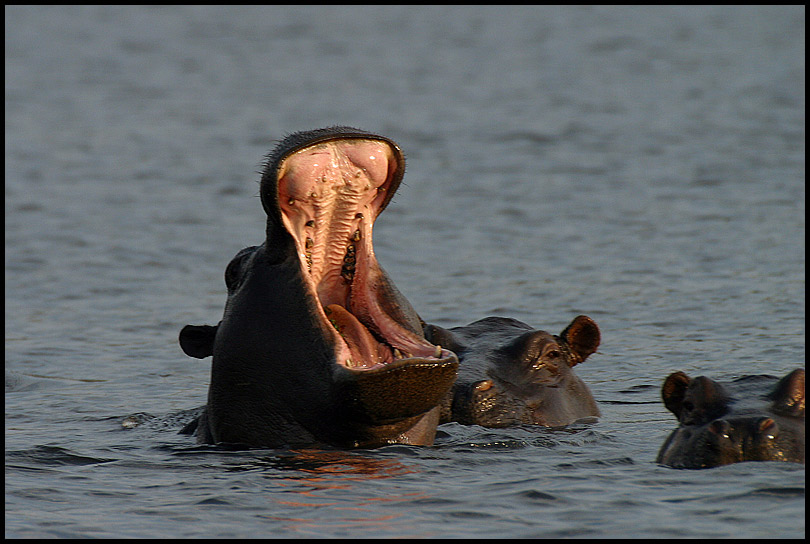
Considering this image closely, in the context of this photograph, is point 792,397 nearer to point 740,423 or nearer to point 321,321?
point 740,423

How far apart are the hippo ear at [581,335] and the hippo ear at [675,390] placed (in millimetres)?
1479

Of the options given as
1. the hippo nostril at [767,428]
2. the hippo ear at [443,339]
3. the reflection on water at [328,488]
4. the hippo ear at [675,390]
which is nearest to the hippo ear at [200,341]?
the reflection on water at [328,488]

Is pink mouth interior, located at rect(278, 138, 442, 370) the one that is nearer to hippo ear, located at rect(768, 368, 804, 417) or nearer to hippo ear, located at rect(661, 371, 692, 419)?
hippo ear, located at rect(661, 371, 692, 419)

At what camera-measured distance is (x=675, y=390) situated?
24.2 feet

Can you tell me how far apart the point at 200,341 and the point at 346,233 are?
1177 mm

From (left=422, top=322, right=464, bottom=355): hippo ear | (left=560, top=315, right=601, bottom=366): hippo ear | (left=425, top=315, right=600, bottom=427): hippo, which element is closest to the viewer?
(left=425, top=315, right=600, bottom=427): hippo

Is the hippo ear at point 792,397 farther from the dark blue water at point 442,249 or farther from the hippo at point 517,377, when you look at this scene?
the hippo at point 517,377

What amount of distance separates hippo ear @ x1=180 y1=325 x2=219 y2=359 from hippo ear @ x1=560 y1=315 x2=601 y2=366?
2.28 m

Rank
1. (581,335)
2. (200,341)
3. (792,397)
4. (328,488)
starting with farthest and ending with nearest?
(581,335)
(200,341)
(328,488)
(792,397)

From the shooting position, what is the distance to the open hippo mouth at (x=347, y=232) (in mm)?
7062

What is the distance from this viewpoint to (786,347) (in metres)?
11.1

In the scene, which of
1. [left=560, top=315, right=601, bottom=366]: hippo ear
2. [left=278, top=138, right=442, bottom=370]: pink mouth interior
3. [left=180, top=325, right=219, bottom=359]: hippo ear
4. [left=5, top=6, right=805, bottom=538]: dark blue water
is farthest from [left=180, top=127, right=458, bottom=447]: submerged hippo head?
[left=560, top=315, right=601, bottom=366]: hippo ear

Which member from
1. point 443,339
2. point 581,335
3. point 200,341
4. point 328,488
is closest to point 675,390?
point 581,335

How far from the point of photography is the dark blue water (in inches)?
272
